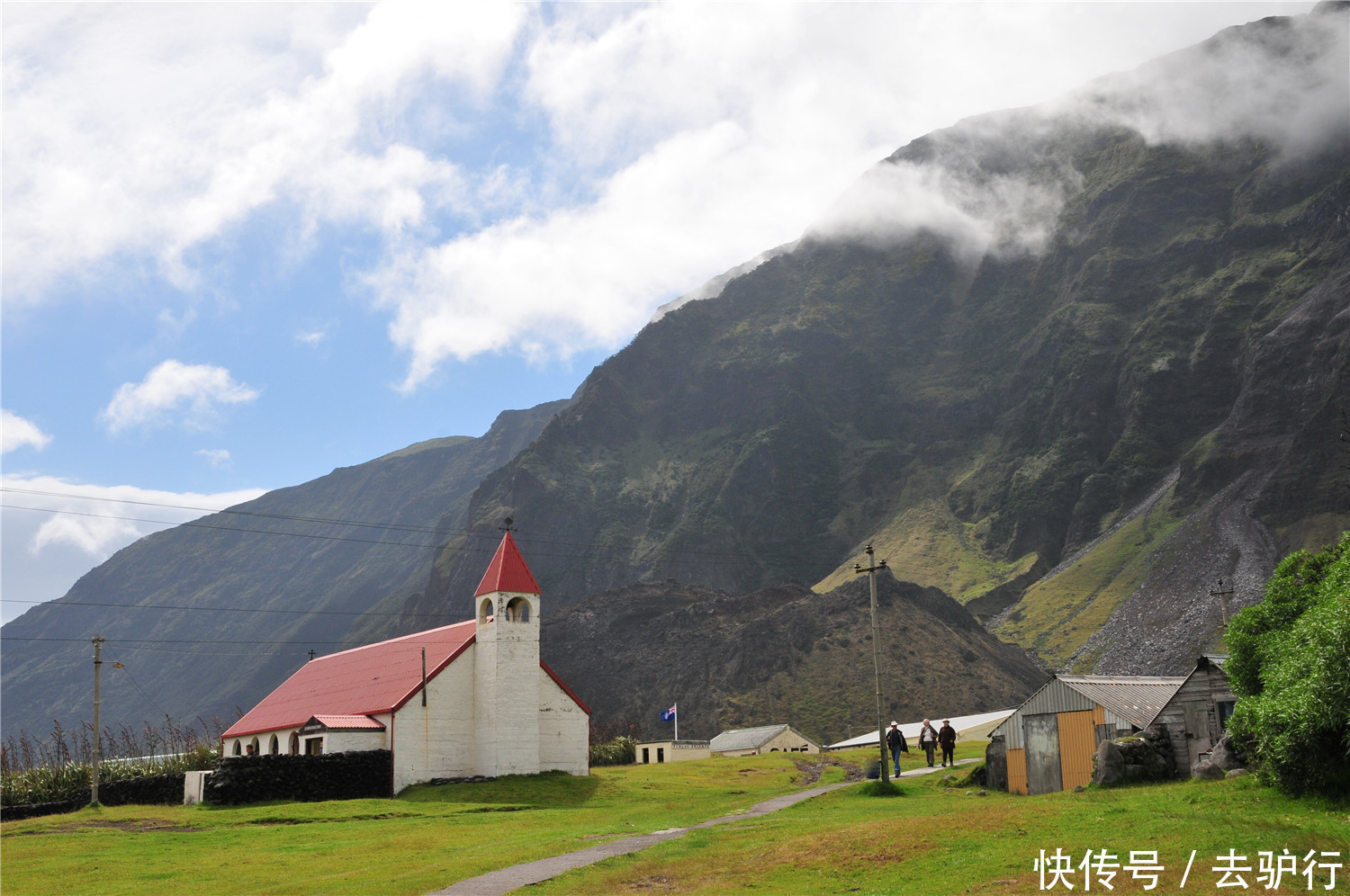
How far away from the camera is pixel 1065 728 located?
35375 mm

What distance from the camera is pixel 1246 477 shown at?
153250mm

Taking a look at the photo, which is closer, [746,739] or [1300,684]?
[1300,684]

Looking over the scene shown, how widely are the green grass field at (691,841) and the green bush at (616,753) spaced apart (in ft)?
83.8

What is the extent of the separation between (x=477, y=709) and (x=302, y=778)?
29.7 ft

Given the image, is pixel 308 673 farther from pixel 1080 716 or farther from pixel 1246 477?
pixel 1246 477

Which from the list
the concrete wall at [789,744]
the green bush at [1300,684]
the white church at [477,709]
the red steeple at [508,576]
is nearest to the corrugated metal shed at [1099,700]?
the green bush at [1300,684]

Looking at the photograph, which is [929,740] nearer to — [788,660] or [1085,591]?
[788,660]

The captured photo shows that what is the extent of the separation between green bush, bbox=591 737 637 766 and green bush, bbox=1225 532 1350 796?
47540 mm

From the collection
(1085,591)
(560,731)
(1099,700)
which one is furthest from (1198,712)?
(1085,591)

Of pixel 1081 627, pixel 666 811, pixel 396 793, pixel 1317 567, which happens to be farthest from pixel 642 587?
pixel 1317 567

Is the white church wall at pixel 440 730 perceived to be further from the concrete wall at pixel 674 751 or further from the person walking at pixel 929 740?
the concrete wall at pixel 674 751

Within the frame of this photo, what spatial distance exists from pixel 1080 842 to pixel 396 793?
114 feet

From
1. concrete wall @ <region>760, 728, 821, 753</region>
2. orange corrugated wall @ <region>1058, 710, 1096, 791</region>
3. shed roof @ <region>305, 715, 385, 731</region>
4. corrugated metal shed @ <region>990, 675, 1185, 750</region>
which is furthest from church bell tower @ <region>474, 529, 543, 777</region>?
concrete wall @ <region>760, 728, 821, 753</region>

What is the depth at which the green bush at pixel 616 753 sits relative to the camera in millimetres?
68812
